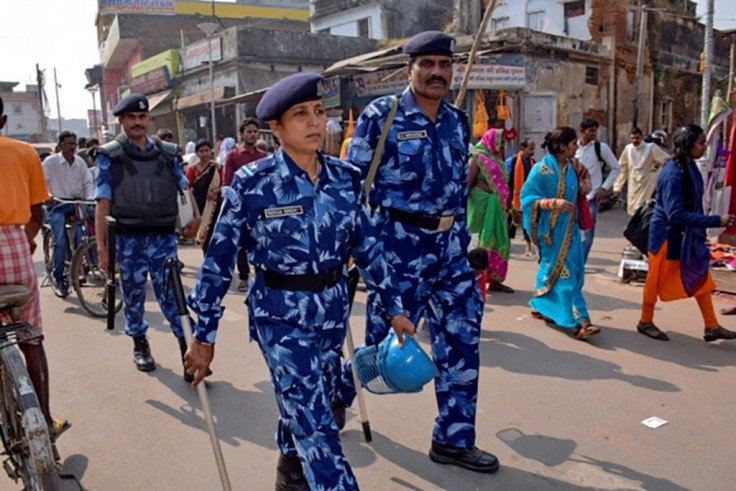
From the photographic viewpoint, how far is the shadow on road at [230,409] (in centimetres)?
383

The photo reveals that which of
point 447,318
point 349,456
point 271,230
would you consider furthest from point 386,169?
point 349,456

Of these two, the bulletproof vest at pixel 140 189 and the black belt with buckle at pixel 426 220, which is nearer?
the black belt with buckle at pixel 426 220

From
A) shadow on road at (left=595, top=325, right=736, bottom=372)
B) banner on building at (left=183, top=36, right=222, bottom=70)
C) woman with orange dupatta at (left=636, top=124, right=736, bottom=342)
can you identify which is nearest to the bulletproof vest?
shadow on road at (left=595, top=325, right=736, bottom=372)

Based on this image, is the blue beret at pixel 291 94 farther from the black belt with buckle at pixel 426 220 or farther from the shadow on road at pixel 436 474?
the shadow on road at pixel 436 474

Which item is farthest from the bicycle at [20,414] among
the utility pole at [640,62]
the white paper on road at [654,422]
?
the utility pole at [640,62]

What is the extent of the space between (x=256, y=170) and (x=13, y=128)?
6775cm

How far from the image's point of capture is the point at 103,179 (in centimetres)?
448

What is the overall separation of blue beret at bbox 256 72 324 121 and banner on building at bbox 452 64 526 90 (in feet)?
36.1

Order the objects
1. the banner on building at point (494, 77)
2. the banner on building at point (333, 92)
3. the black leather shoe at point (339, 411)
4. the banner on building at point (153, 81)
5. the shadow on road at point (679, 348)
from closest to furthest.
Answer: the black leather shoe at point (339, 411)
the shadow on road at point (679, 348)
the banner on building at point (494, 77)
the banner on building at point (333, 92)
the banner on building at point (153, 81)

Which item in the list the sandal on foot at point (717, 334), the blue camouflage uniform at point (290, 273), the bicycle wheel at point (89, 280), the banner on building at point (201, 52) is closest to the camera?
the blue camouflage uniform at point (290, 273)

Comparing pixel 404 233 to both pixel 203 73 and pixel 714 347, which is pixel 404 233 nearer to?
pixel 714 347

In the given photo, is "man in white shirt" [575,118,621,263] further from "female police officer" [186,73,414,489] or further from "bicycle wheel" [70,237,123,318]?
"female police officer" [186,73,414,489]

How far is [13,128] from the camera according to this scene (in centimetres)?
6103

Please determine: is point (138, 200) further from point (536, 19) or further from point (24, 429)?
point (536, 19)
